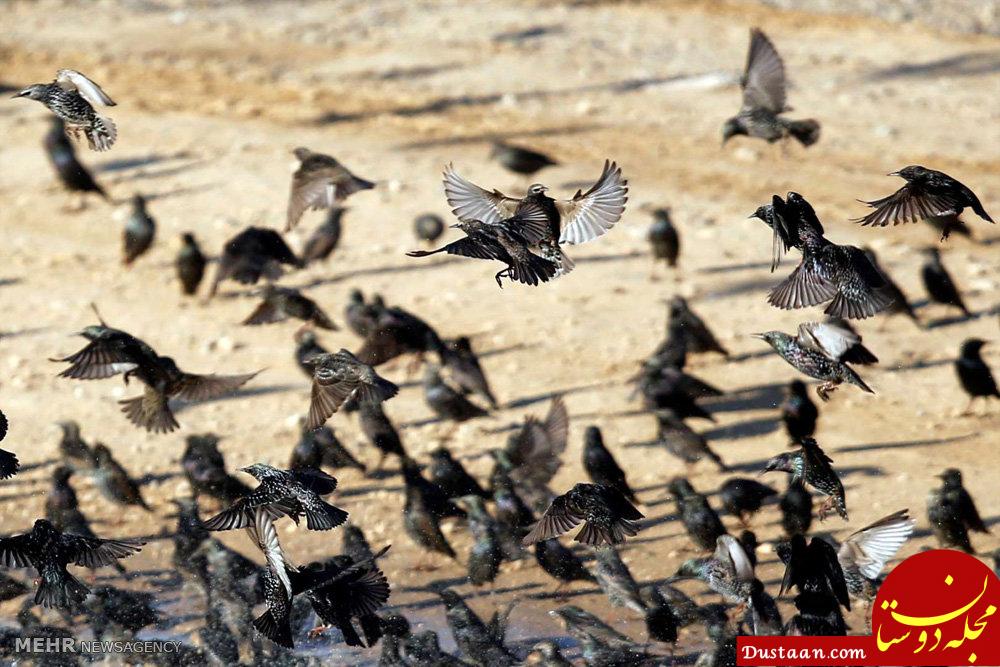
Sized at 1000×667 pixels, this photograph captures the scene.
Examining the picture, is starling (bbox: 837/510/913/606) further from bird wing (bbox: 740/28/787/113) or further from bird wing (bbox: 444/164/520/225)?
bird wing (bbox: 740/28/787/113)

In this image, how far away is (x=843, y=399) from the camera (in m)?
10.4

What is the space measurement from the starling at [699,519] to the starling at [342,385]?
5.95ft

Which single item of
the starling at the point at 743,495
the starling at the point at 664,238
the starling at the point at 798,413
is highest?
the starling at the point at 664,238

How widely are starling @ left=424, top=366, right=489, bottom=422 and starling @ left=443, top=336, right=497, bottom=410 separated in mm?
126

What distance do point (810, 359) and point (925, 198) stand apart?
0.98 metres

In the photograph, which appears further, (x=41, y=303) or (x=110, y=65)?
(x=110, y=65)

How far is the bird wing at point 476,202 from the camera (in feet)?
25.1

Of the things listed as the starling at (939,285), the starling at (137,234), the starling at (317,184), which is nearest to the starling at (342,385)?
the starling at (317,184)

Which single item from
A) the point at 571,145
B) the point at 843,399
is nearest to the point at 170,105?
the point at 571,145


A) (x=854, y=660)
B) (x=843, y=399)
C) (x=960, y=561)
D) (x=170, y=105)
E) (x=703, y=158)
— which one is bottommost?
(x=854, y=660)

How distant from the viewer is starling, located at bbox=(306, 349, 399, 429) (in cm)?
792

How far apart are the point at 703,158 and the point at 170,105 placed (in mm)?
6215

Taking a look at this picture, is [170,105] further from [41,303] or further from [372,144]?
[41,303]

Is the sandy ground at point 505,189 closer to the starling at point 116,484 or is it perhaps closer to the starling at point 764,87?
the starling at point 116,484
